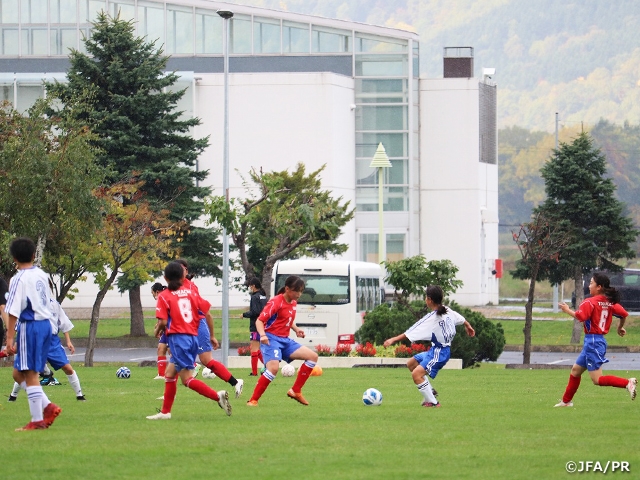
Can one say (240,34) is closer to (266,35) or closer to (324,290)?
(266,35)

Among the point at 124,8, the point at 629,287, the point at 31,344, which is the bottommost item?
the point at 629,287

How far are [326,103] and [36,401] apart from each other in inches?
1843

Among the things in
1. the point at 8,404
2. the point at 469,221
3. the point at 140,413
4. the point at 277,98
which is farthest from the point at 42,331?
the point at 469,221

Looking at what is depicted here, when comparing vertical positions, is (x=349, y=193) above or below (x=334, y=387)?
above

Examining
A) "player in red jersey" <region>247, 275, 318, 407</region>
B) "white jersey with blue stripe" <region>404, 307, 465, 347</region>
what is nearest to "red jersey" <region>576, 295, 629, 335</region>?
"white jersey with blue stripe" <region>404, 307, 465, 347</region>

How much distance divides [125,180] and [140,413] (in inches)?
867

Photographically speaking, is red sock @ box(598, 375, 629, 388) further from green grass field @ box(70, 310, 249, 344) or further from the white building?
the white building

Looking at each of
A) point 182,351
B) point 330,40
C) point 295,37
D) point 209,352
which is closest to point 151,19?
point 295,37

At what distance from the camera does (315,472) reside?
344 inches

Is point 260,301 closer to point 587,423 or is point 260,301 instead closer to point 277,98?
point 587,423

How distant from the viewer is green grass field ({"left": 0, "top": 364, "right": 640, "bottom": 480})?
888cm

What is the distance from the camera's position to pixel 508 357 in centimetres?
3338

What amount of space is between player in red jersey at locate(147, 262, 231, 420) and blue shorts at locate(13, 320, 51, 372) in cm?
122

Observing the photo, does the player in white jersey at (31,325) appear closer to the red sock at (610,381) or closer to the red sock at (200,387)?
the red sock at (200,387)
